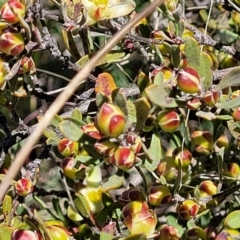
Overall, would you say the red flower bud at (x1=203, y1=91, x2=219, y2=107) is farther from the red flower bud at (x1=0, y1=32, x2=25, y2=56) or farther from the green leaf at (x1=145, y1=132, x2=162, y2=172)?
Result: the red flower bud at (x1=0, y1=32, x2=25, y2=56)

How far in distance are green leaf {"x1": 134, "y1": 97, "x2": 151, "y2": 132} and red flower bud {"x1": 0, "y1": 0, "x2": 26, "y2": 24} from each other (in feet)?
0.72

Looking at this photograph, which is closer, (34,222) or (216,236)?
(34,222)

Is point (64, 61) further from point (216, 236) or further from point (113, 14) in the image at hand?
point (216, 236)

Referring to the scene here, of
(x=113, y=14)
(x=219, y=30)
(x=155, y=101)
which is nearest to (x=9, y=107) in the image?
(x=113, y=14)

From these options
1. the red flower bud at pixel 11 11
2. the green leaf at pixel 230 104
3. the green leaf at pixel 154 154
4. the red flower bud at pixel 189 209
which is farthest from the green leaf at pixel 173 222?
the red flower bud at pixel 11 11

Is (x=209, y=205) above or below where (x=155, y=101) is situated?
below

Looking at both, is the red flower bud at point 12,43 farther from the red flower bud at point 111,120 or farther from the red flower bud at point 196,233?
the red flower bud at point 196,233

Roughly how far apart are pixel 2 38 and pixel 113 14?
0.16 meters

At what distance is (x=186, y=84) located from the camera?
72cm

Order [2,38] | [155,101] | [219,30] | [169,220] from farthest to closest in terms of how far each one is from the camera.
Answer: [219,30]
[169,220]
[2,38]
[155,101]

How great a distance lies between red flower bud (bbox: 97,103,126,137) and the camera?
66 cm

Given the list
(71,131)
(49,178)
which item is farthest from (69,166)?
(49,178)

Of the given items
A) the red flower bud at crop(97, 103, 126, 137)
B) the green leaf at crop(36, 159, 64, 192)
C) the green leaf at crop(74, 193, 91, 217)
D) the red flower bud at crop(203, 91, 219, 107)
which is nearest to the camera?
the red flower bud at crop(97, 103, 126, 137)

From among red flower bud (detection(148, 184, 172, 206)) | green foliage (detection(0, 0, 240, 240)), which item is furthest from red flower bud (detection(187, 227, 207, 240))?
red flower bud (detection(148, 184, 172, 206))
